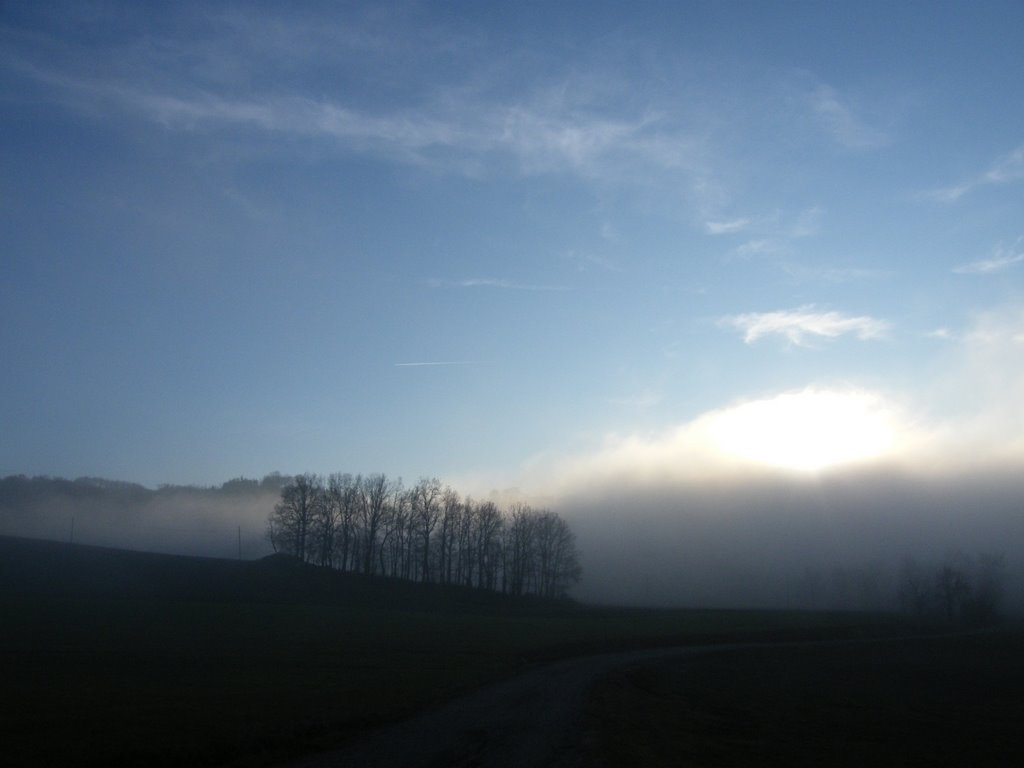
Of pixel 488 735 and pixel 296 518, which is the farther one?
pixel 296 518

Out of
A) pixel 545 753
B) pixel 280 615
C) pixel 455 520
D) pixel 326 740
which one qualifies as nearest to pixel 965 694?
pixel 545 753

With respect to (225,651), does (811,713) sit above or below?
above

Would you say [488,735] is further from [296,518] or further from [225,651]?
[296,518]

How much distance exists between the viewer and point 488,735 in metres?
23.2

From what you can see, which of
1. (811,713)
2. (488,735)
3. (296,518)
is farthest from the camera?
(296,518)

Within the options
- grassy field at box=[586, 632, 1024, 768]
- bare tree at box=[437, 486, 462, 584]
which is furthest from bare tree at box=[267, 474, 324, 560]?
grassy field at box=[586, 632, 1024, 768]

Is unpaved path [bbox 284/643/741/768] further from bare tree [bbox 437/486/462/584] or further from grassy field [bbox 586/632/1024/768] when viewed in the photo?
bare tree [bbox 437/486/462/584]

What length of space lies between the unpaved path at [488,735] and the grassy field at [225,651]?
50.5 inches

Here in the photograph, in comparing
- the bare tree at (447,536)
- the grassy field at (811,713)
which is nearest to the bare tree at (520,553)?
the bare tree at (447,536)

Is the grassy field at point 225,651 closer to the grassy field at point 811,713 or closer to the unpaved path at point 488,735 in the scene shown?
the unpaved path at point 488,735

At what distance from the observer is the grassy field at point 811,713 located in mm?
20891

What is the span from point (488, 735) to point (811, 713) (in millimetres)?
13044

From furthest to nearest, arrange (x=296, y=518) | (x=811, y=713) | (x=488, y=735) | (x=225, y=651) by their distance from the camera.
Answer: (x=296, y=518) < (x=225, y=651) < (x=811, y=713) < (x=488, y=735)

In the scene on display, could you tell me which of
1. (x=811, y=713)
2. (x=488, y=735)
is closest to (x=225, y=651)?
(x=488, y=735)
